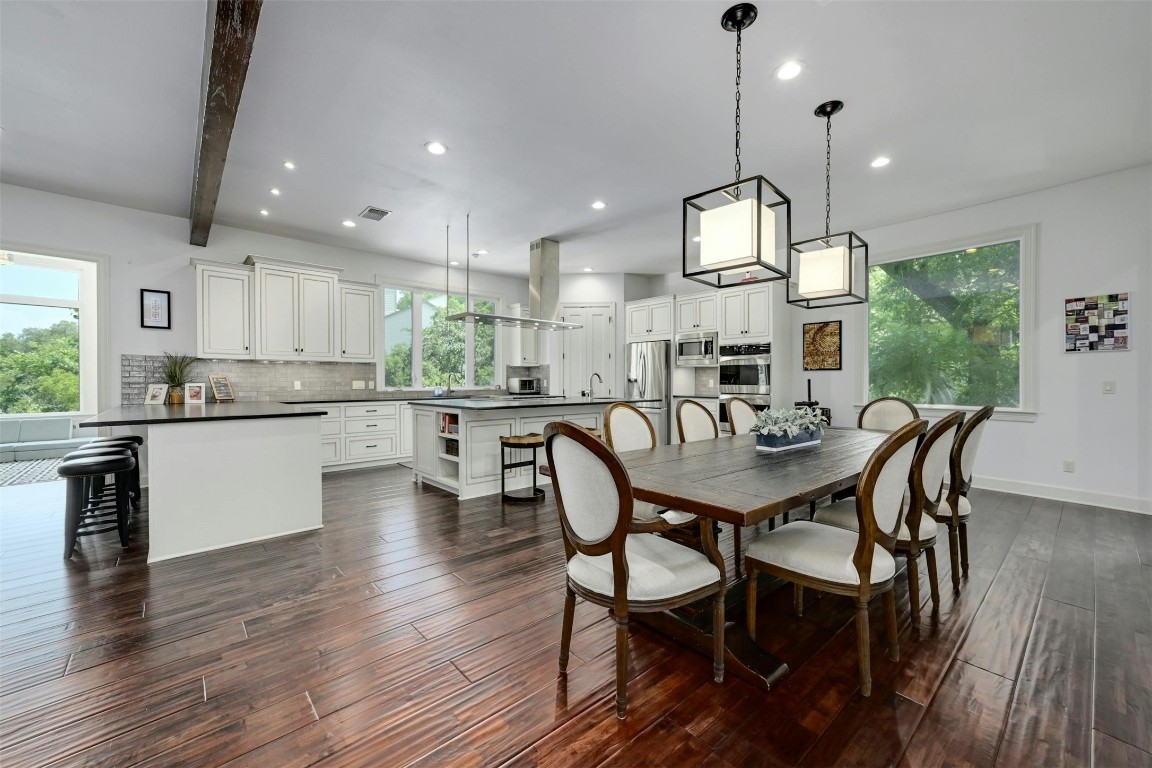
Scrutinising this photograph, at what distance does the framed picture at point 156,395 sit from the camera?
14.8 ft

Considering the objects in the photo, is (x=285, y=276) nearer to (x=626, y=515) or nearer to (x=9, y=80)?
(x=9, y=80)

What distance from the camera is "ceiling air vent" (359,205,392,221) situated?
4.60 metres

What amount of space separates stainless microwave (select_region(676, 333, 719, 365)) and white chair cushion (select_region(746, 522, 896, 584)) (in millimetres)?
4561

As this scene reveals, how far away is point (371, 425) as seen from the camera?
5672 millimetres

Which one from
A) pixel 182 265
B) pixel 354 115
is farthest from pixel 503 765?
pixel 182 265

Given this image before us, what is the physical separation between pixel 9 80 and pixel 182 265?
253 cm

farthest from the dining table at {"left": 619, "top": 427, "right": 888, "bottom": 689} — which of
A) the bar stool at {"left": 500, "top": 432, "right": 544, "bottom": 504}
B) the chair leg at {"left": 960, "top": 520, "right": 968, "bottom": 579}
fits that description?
the bar stool at {"left": 500, "top": 432, "right": 544, "bottom": 504}

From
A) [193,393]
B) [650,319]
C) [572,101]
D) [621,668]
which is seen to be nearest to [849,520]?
[621,668]

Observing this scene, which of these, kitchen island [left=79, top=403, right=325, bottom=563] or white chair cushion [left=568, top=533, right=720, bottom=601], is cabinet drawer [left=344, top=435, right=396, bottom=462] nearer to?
kitchen island [left=79, top=403, right=325, bottom=563]

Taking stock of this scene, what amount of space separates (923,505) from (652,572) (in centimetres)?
125

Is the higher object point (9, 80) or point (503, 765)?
point (9, 80)

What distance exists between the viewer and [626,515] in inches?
55.9

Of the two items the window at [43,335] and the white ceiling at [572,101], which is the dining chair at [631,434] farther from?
the window at [43,335]

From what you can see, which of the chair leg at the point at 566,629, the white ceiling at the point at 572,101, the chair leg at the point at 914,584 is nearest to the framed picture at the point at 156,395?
the white ceiling at the point at 572,101
